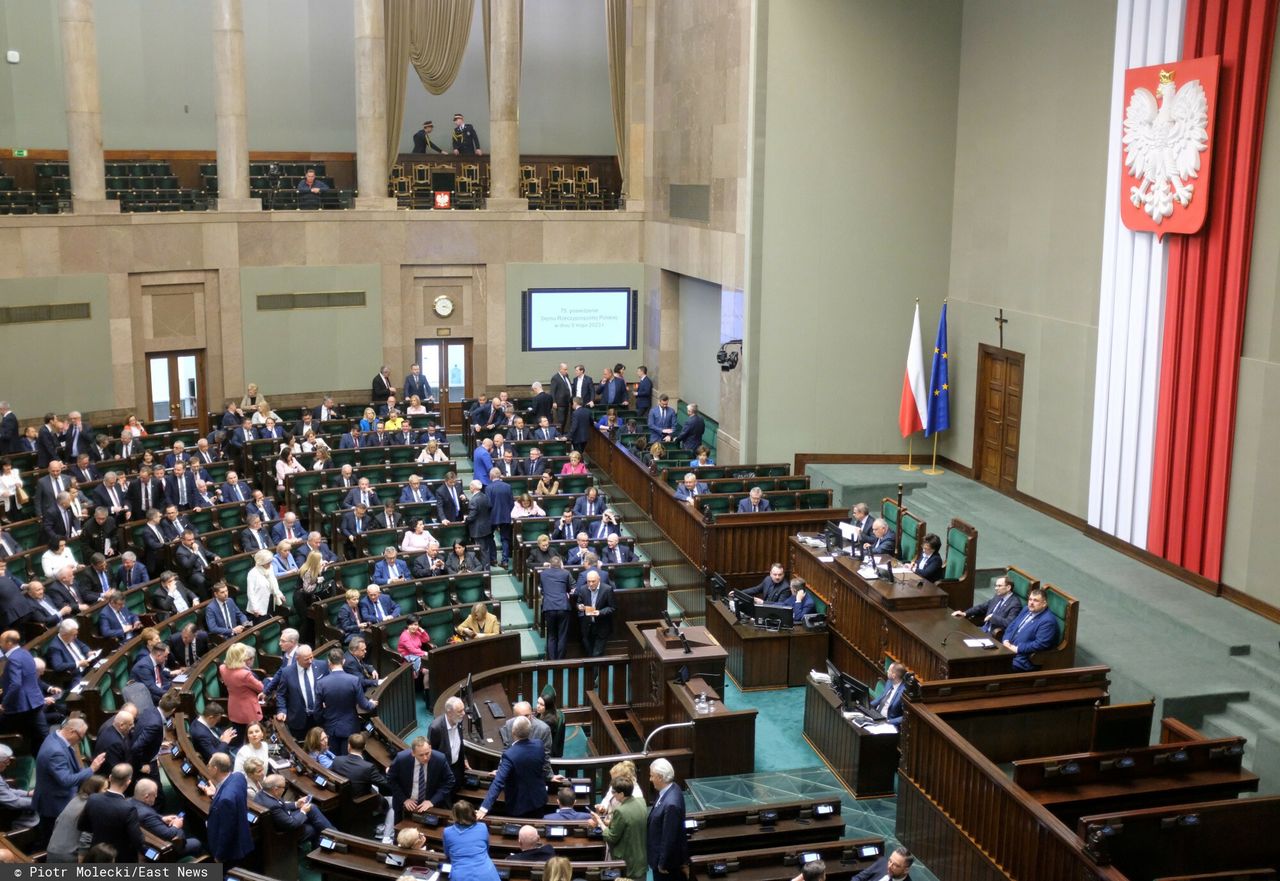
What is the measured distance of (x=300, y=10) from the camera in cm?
2267

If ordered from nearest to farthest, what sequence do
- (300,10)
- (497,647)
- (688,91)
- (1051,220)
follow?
(497,647), (1051,220), (688,91), (300,10)

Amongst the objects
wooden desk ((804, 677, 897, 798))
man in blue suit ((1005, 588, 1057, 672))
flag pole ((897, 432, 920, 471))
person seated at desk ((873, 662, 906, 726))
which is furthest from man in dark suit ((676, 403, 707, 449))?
person seated at desk ((873, 662, 906, 726))

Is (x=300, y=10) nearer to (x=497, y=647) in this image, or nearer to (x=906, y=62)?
(x=906, y=62)

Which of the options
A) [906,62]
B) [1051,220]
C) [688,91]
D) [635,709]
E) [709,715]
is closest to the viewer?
[709,715]

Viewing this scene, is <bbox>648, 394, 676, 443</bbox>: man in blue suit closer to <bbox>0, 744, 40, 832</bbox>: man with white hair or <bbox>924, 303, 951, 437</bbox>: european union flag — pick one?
<bbox>924, 303, 951, 437</bbox>: european union flag

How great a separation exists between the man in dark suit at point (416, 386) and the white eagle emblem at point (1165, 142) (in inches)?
450

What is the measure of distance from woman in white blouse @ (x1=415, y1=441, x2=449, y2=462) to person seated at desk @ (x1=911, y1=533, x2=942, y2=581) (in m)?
6.81

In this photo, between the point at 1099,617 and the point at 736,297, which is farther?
the point at 736,297

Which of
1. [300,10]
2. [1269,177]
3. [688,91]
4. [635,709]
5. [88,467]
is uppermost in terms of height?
[300,10]

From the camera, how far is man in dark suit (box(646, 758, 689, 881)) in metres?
7.44

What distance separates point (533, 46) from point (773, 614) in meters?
15.5

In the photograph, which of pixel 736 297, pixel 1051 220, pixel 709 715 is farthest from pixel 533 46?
pixel 709 715

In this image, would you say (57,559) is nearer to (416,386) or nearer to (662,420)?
(662,420)

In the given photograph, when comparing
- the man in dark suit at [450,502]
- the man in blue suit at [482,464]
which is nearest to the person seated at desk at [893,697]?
the man in dark suit at [450,502]
